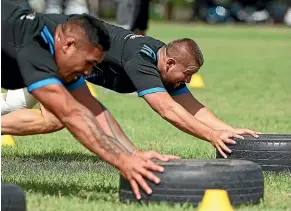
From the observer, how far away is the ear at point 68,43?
6406mm

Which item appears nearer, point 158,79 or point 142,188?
point 142,188

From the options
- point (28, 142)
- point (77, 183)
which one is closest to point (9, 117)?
point (77, 183)

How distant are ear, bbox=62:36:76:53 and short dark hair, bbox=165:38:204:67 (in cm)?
197

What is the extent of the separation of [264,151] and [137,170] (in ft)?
7.03

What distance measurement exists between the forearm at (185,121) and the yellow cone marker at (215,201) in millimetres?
1898

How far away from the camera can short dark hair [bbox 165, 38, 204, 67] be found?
8281mm

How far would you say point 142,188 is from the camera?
20.9 ft

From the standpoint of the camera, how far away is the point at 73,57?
6.42 meters

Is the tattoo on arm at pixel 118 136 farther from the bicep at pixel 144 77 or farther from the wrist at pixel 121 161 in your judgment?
the bicep at pixel 144 77

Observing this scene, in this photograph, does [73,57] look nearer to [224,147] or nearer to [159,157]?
[159,157]

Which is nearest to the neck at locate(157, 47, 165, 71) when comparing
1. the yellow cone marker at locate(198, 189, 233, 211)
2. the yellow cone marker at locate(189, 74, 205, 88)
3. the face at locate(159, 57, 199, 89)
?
the face at locate(159, 57, 199, 89)

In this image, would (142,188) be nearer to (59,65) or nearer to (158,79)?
(59,65)

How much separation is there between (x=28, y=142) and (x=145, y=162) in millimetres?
4159

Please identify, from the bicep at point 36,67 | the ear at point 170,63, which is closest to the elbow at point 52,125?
the ear at point 170,63
